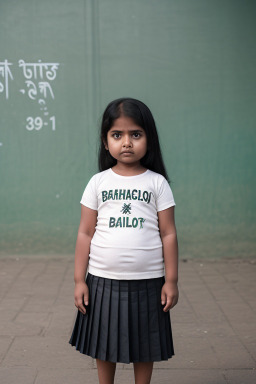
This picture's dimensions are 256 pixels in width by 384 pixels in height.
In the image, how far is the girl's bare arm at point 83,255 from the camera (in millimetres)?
2713

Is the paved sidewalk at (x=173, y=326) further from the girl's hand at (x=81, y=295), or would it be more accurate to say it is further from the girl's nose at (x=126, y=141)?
the girl's nose at (x=126, y=141)

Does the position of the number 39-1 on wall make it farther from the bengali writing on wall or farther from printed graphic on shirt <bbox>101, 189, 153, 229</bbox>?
printed graphic on shirt <bbox>101, 189, 153, 229</bbox>

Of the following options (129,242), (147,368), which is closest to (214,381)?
(147,368)

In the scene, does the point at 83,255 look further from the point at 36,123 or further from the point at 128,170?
the point at 36,123

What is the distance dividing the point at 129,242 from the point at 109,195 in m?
0.23

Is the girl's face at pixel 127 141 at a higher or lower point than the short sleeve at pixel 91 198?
higher

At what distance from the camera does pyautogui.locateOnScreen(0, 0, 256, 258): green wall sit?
6254 millimetres

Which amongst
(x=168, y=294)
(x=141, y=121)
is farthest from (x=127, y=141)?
(x=168, y=294)

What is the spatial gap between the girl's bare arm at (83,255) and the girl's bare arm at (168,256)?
1.04 feet

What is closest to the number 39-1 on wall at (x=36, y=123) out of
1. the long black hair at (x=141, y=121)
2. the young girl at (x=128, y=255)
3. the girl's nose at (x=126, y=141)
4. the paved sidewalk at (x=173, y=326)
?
the paved sidewalk at (x=173, y=326)

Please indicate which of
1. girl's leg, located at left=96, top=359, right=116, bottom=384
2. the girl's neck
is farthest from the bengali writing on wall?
girl's leg, located at left=96, top=359, right=116, bottom=384

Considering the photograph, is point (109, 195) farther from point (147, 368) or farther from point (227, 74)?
point (227, 74)

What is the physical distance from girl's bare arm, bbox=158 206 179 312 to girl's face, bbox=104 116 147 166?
29 centimetres

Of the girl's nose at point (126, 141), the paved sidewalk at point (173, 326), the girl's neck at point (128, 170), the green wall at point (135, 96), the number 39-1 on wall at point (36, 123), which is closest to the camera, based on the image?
the girl's nose at point (126, 141)
